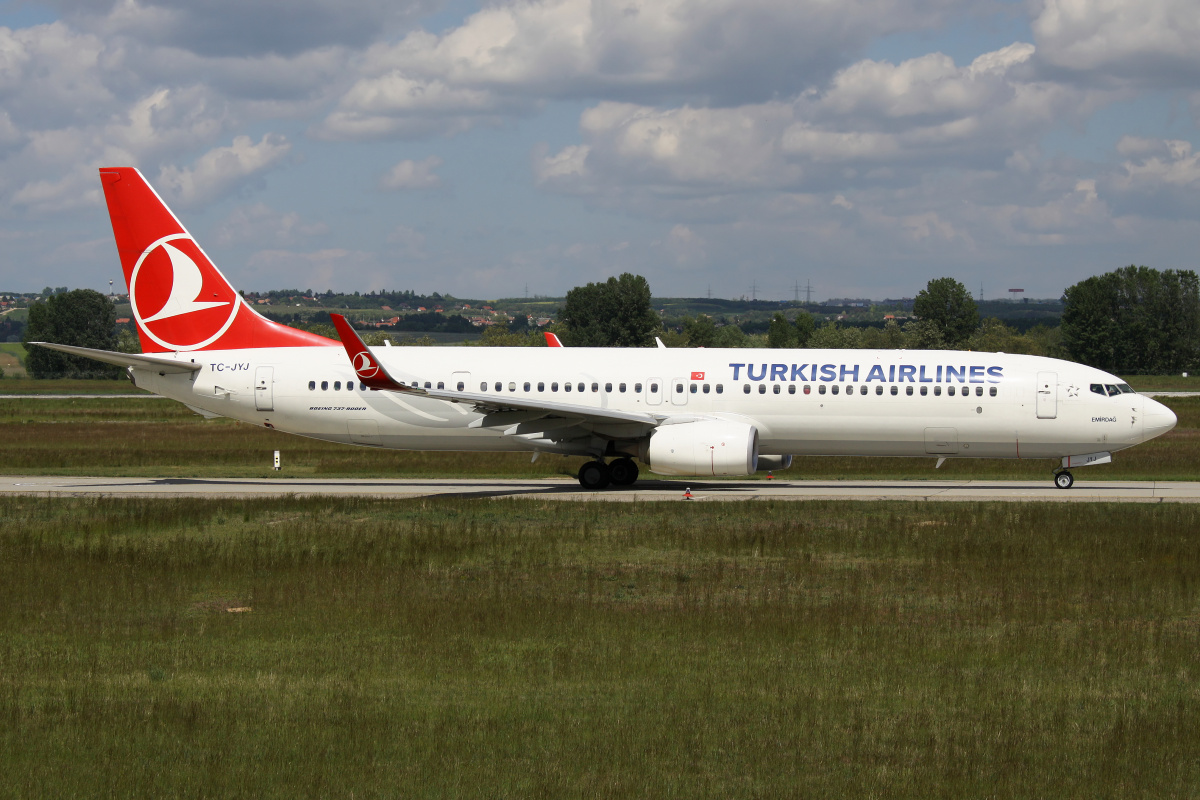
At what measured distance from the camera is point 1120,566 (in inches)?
750

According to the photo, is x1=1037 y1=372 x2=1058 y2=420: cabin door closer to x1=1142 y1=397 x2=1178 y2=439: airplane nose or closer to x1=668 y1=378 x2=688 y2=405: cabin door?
x1=1142 y1=397 x2=1178 y2=439: airplane nose

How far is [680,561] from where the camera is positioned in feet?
64.1

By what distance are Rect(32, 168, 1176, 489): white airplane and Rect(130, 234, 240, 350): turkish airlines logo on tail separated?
0.04m

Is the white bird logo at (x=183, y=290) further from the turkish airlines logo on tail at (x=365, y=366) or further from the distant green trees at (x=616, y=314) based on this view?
the distant green trees at (x=616, y=314)

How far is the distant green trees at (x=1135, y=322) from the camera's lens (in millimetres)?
118000

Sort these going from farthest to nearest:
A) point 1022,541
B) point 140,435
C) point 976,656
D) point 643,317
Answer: point 643,317
point 140,435
point 1022,541
point 976,656

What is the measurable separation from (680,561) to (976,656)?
6814 mm

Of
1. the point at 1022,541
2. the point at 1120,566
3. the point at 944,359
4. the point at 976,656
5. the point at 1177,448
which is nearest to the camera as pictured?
the point at 976,656

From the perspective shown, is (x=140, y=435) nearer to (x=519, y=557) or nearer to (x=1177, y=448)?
(x=519, y=557)

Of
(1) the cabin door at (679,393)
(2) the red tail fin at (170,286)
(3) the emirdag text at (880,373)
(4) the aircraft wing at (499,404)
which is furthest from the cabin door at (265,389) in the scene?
(3) the emirdag text at (880,373)

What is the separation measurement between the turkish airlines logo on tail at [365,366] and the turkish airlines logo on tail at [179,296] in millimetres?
6155

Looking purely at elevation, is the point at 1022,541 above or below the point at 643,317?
below

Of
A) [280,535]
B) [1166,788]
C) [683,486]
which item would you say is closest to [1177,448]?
[683,486]

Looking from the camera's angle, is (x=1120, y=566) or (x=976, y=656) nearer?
(x=976, y=656)
